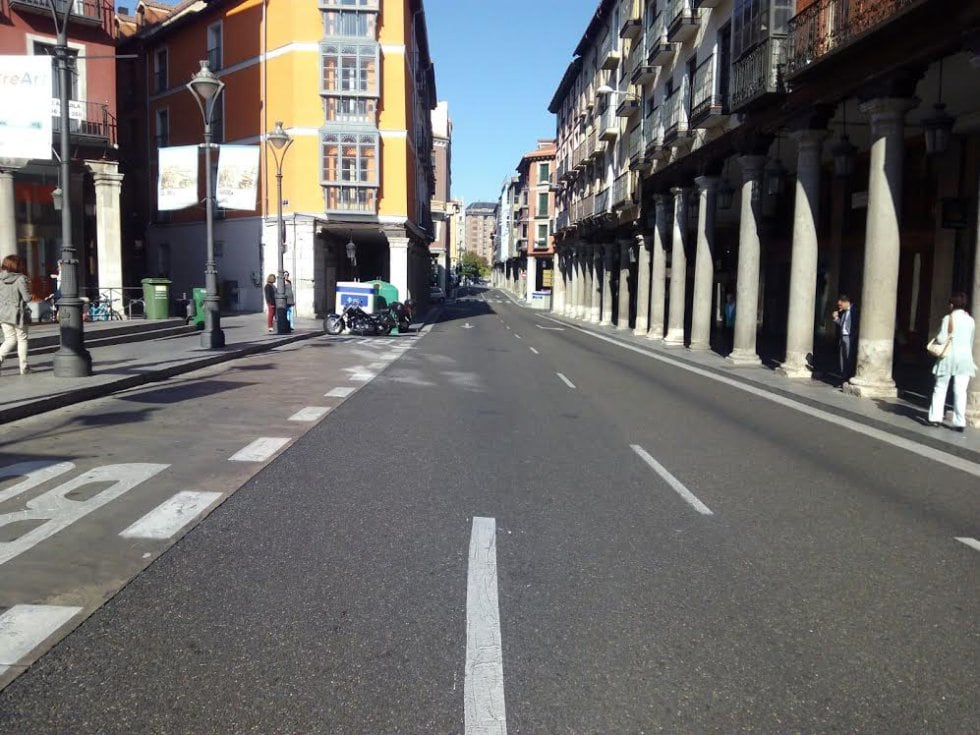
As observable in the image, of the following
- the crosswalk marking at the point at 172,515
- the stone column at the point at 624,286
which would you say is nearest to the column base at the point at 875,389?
the crosswalk marking at the point at 172,515

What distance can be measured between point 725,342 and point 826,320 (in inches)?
127

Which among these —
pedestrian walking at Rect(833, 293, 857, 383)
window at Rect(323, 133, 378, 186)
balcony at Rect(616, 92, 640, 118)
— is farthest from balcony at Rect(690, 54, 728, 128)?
window at Rect(323, 133, 378, 186)

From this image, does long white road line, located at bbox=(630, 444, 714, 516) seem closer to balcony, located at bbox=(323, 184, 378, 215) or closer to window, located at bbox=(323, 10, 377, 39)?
balcony, located at bbox=(323, 184, 378, 215)

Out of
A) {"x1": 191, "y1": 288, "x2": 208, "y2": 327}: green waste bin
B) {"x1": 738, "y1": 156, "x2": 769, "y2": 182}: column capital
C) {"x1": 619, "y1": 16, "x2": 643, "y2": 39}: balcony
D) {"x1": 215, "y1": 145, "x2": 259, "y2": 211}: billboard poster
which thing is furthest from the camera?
{"x1": 619, "y1": 16, "x2": 643, "y2": 39}: balcony

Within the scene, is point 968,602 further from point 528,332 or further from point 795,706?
point 528,332

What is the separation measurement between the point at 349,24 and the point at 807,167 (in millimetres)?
24328

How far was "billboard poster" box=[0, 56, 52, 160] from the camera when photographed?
12242 millimetres

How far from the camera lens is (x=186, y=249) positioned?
38.0m

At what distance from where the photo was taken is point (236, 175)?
1955 centimetres

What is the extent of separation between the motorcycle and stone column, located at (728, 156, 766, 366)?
13868 millimetres

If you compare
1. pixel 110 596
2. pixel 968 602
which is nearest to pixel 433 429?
pixel 110 596

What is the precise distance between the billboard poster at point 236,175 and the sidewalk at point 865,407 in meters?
11.7

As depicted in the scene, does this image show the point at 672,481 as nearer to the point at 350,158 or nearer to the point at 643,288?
the point at 643,288

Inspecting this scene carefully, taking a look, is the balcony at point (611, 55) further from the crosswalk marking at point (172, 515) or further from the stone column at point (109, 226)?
the crosswalk marking at point (172, 515)
